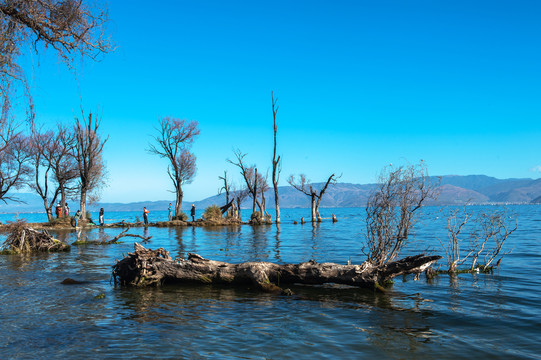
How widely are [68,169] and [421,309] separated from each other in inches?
1943

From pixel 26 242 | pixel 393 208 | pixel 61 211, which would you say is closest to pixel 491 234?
pixel 393 208

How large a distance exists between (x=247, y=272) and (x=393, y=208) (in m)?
5.17

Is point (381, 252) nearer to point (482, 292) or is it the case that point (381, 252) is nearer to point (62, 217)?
point (482, 292)

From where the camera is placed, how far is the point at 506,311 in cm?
941

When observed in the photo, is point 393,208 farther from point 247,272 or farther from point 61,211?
point 61,211

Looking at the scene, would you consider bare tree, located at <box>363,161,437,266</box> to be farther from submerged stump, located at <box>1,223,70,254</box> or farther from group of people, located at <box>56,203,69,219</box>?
group of people, located at <box>56,203,69,219</box>

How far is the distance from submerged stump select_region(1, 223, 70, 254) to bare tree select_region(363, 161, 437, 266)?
18351 mm

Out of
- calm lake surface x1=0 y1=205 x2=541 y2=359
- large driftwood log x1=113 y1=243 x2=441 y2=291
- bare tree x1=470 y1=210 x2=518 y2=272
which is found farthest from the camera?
bare tree x1=470 y1=210 x2=518 y2=272

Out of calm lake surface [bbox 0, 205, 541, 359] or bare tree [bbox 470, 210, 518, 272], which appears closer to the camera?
calm lake surface [bbox 0, 205, 541, 359]

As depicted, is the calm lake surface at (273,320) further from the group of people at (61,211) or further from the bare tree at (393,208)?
the group of people at (61,211)

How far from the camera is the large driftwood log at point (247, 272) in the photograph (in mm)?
11273

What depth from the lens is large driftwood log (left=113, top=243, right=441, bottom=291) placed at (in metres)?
11.3

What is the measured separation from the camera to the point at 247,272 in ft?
38.9

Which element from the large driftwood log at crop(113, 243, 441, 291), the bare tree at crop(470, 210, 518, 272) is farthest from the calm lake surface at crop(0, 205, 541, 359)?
the bare tree at crop(470, 210, 518, 272)
